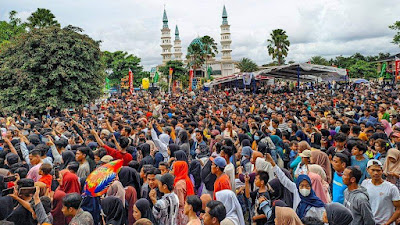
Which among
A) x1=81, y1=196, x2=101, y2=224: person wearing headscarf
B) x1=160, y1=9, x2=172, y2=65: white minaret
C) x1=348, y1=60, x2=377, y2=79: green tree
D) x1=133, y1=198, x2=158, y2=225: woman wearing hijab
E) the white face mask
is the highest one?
x1=160, y1=9, x2=172, y2=65: white minaret

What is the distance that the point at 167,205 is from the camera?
4.11m

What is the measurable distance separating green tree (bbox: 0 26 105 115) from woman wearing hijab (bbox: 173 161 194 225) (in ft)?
44.3

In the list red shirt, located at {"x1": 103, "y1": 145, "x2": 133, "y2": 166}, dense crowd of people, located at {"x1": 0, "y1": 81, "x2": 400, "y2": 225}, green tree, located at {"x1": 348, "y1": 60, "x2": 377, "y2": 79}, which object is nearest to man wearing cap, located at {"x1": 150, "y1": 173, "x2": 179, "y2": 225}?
dense crowd of people, located at {"x1": 0, "y1": 81, "x2": 400, "y2": 225}

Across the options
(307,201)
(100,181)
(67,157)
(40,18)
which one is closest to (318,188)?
(307,201)

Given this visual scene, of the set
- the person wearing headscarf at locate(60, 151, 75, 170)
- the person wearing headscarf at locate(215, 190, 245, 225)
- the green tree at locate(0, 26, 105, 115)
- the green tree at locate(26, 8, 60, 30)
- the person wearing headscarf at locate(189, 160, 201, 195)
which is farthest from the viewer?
the green tree at locate(26, 8, 60, 30)

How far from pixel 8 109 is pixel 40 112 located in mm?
1480

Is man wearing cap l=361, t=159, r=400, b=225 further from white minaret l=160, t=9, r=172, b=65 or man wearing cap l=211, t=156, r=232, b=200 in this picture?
white minaret l=160, t=9, r=172, b=65

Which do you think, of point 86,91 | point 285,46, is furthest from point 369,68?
point 86,91

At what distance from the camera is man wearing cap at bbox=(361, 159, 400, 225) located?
12.6 ft

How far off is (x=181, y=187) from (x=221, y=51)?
89131 mm

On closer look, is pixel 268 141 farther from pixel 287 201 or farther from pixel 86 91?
pixel 86 91

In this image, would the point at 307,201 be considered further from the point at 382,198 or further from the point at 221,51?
the point at 221,51

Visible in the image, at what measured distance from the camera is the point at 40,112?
17.2 metres

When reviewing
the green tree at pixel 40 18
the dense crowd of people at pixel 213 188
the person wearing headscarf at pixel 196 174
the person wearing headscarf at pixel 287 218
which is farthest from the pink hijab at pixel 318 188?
the green tree at pixel 40 18
